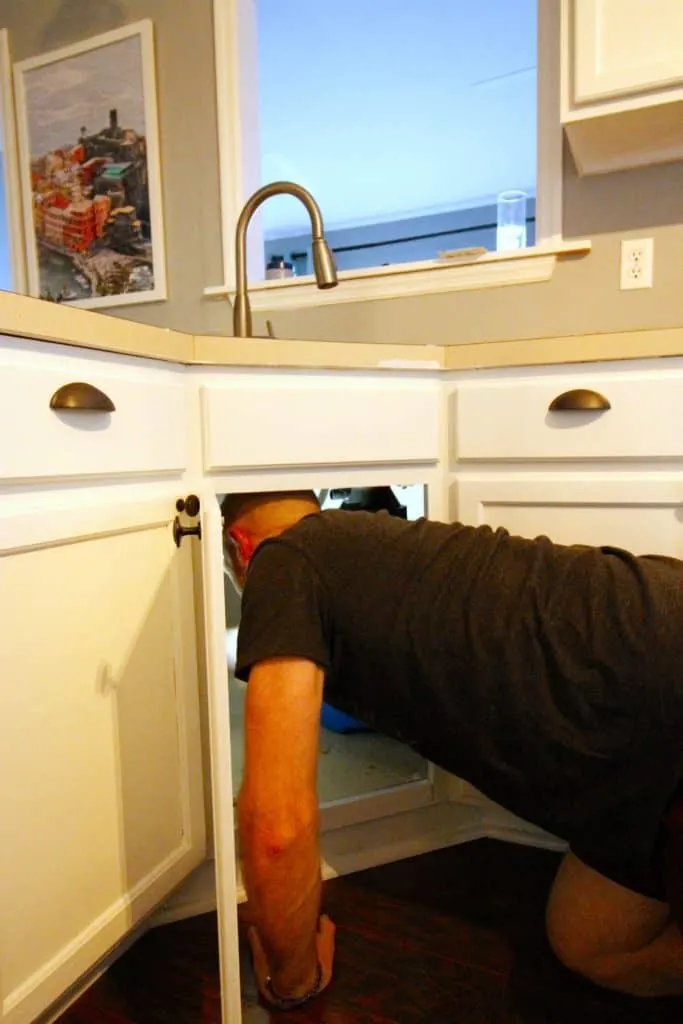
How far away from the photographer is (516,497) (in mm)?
1197

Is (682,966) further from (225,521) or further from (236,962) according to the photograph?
(225,521)

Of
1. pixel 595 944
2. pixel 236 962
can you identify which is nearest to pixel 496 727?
pixel 236 962

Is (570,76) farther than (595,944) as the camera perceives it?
Yes

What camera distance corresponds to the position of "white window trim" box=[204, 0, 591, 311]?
153 cm

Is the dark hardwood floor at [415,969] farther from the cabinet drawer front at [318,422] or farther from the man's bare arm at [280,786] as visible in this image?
the cabinet drawer front at [318,422]

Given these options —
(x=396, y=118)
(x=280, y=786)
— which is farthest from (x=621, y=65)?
(x=396, y=118)

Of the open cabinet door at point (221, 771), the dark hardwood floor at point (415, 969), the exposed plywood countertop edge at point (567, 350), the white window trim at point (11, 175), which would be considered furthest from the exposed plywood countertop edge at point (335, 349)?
the white window trim at point (11, 175)

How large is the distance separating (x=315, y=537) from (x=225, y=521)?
37 centimetres

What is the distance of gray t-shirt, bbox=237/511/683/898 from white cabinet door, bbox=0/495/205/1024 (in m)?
0.24

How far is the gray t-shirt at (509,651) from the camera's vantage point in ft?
2.36

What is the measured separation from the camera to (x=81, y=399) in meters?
0.85

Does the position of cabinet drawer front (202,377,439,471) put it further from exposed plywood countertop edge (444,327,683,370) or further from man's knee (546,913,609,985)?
man's knee (546,913,609,985)

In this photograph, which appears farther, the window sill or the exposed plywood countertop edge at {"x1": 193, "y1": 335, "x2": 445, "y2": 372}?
the window sill

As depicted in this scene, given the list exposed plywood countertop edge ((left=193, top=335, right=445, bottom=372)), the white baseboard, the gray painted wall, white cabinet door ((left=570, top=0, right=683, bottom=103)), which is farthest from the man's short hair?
white cabinet door ((left=570, top=0, right=683, bottom=103))
